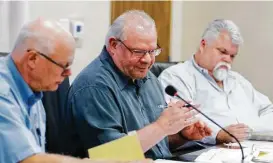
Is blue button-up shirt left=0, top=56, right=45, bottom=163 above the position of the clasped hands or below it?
above

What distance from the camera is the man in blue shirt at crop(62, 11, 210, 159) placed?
182 centimetres

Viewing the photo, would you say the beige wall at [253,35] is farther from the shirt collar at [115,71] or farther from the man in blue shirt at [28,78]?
the man in blue shirt at [28,78]

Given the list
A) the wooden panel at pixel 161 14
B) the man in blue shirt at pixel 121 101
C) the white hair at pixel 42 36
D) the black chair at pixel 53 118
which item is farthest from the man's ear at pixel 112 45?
the wooden panel at pixel 161 14

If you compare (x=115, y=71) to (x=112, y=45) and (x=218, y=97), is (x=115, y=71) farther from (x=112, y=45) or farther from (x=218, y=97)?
(x=218, y=97)

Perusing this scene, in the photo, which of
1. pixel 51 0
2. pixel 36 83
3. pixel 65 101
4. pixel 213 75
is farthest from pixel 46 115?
pixel 213 75

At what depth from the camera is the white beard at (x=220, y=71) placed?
9.22ft

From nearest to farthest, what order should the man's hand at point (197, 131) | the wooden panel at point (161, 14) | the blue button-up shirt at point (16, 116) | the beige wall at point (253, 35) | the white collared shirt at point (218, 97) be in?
the blue button-up shirt at point (16, 116)
the man's hand at point (197, 131)
the white collared shirt at point (218, 97)
the beige wall at point (253, 35)
the wooden panel at point (161, 14)

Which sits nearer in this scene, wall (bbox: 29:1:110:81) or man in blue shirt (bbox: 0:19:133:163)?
man in blue shirt (bbox: 0:19:133:163)

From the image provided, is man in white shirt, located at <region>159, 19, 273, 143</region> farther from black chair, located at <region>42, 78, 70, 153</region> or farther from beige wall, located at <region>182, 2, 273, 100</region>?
black chair, located at <region>42, 78, 70, 153</region>

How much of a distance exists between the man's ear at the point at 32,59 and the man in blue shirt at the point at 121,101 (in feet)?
1.52

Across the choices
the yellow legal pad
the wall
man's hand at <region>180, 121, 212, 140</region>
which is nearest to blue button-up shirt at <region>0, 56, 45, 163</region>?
the yellow legal pad

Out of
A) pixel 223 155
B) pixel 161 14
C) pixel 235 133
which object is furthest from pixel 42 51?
pixel 161 14

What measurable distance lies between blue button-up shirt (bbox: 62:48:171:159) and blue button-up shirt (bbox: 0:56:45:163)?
0.32 meters

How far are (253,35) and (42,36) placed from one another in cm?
247
